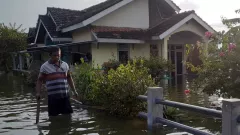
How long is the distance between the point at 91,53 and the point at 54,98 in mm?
11618

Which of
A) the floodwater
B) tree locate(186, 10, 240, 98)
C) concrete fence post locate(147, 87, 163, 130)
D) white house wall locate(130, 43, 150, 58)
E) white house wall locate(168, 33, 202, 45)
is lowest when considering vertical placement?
the floodwater

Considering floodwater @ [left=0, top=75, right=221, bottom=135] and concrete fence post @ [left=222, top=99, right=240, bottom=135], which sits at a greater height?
concrete fence post @ [left=222, top=99, right=240, bottom=135]

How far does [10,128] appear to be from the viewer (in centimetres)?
723

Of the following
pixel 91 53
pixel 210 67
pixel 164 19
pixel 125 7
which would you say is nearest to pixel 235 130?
pixel 210 67

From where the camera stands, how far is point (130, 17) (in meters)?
20.0

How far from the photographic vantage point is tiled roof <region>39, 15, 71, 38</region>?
20098mm

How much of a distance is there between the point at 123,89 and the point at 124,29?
39.9ft

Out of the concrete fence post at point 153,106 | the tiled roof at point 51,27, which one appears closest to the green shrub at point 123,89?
the concrete fence post at point 153,106

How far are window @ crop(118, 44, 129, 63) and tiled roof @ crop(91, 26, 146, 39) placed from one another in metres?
1.01

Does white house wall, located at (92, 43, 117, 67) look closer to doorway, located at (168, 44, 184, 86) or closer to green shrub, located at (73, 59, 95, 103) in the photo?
doorway, located at (168, 44, 184, 86)

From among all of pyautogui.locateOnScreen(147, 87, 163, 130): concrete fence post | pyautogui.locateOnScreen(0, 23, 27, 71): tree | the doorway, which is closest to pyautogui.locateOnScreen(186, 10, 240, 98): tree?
pyautogui.locateOnScreen(147, 87, 163, 130): concrete fence post

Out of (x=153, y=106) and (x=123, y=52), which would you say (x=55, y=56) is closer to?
(x=153, y=106)

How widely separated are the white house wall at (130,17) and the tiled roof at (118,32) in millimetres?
373

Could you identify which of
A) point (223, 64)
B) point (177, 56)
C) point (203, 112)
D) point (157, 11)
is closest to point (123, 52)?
point (157, 11)
